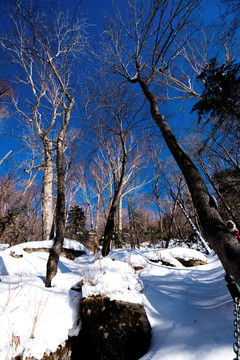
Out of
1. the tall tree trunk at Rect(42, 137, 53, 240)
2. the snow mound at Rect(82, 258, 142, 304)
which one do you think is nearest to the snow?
the snow mound at Rect(82, 258, 142, 304)

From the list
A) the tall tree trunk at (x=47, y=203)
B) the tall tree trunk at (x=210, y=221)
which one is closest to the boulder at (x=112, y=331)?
the tall tree trunk at (x=210, y=221)

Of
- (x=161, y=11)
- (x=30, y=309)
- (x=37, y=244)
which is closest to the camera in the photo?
(x=30, y=309)

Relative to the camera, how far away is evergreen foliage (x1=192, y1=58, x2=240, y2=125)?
14.4 ft

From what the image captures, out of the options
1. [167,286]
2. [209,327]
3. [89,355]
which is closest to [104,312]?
[89,355]

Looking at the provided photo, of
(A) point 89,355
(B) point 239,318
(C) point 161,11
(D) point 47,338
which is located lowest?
(A) point 89,355

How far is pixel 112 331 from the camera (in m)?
2.00

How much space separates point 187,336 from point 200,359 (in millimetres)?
419

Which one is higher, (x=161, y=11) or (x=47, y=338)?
(x=161, y=11)

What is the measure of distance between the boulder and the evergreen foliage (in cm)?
562

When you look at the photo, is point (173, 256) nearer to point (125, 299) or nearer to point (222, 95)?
point (125, 299)

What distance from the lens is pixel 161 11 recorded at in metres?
3.85

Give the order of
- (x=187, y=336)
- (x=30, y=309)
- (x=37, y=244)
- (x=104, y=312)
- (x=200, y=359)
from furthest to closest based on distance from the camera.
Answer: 1. (x=37, y=244)
2. (x=104, y=312)
3. (x=30, y=309)
4. (x=187, y=336)
5. (x=200, y=359)

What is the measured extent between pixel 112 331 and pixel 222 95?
6304 mm

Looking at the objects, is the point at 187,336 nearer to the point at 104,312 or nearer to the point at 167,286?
the point at 104,312
